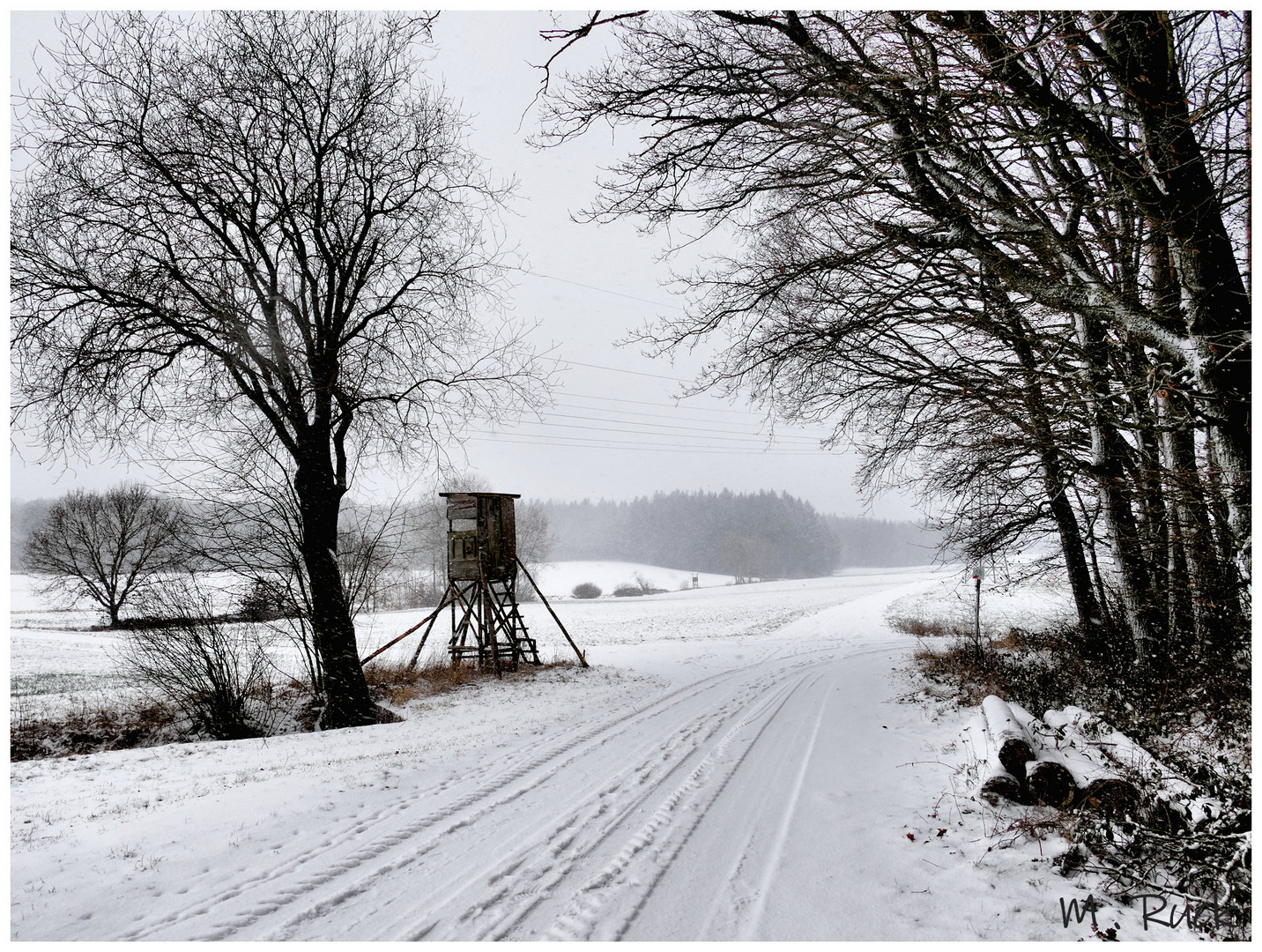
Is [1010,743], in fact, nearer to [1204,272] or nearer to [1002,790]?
[1002,790]

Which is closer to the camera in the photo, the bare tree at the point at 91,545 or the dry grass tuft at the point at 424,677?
the dry grass tuft at the point at 424,677

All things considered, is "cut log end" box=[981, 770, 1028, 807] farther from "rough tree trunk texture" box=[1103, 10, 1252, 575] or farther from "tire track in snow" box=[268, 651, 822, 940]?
"tire track in snow" box=[268, 651, 822, 940]

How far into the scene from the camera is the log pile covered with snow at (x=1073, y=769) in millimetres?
4270

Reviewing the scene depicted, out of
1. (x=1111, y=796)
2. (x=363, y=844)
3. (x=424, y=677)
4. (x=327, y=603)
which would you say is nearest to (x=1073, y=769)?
(x=1111, y=796)

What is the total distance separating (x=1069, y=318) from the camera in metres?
9.35

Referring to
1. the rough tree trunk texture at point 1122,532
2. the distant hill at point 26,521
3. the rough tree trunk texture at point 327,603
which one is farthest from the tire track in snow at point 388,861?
the distant hill at point 26,521

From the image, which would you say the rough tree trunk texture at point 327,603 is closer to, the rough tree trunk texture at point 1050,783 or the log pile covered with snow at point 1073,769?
the log pile covered with snow at point 1073,769

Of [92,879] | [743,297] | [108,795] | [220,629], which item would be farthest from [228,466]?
[743,297]

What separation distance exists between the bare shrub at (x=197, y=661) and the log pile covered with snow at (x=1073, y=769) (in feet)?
31.7

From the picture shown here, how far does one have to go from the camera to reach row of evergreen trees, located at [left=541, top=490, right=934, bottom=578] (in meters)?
84.9

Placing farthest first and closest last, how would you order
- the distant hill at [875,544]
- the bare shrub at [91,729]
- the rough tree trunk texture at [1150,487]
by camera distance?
the distant hill at [875,544] → the bare shrub at [91,729] → the rough tree trunk texture at [1150,487]

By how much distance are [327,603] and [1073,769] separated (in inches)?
378

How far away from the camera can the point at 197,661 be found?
8.73 meters

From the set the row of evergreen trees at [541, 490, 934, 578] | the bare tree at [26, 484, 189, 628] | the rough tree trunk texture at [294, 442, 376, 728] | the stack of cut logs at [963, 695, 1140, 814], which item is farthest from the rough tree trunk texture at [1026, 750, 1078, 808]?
the row of evergreen trees at [541, 490, 934, 578]
